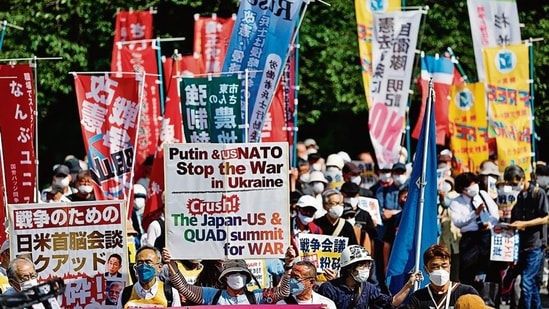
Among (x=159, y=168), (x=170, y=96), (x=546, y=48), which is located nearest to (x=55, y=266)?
(x=159, y=168)

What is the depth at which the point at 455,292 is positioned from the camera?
9938mm

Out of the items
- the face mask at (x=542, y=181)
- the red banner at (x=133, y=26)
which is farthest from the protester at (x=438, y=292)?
the red banner at (x=133, y=26)

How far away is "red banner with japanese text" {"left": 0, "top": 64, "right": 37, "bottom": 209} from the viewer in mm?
13258

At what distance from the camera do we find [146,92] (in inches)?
789

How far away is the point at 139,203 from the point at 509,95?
22.3 ft

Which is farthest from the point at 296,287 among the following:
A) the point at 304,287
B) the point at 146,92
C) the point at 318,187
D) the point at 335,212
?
the point at 146,92

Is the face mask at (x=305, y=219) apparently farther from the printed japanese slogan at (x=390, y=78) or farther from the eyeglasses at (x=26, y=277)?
the printed japanese slogan at (x=390, y=78)

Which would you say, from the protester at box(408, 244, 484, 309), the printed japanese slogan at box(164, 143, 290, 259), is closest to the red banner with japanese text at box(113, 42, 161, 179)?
the printed japanese slogan at box(164, 143, 290, 259)

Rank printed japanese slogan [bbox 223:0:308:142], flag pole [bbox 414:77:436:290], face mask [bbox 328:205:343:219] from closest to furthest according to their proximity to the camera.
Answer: flag pole [bbox 414:77:436:290] < face mask [bbox 328:205:343:219] < printed japanese slogan [bbox 223:0:308:142]

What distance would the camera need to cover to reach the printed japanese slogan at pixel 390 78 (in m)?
18.5

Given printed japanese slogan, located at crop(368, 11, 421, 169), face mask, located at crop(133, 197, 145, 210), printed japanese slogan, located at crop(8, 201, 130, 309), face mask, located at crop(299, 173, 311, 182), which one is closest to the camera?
printed japanese slogan, located at crop(8, 201, 130, 309)

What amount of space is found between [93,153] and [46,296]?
724cm

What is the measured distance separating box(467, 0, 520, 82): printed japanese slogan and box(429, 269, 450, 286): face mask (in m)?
10.9

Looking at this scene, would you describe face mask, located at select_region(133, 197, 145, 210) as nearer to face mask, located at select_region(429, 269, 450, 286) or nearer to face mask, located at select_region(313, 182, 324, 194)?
face mask, located at select_region(313, 182, 324, 194)
